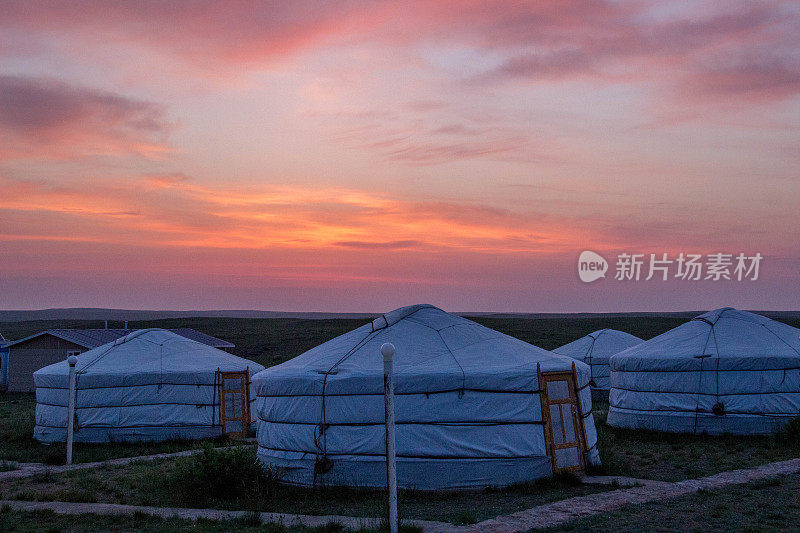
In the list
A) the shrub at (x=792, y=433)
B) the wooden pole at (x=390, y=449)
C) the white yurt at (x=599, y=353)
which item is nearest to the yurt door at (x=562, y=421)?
the wooden pole at (x=390, y=449)

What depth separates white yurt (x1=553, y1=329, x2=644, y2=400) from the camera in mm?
28891

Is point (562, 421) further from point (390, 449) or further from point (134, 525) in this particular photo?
point (134, 525)

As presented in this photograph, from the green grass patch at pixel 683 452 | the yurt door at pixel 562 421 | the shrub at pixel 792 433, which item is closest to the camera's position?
the yurt door at pixel 562 421

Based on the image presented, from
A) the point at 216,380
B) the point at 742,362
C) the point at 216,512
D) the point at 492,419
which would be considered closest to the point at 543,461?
the point at 492,419

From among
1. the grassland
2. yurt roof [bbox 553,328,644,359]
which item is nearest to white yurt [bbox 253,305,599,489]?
the grassland

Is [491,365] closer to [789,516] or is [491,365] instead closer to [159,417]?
[789,516]

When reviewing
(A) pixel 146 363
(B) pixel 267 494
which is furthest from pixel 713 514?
(A) pixel 146 363

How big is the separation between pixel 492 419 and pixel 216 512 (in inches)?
169

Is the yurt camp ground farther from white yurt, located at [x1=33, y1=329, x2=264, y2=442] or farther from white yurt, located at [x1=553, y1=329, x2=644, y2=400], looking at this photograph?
white yurt, located at [x1=553, y1=329, x2=644, y2=400]

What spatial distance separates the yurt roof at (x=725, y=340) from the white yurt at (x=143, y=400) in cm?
969

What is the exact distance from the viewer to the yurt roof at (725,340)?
62.1 ft

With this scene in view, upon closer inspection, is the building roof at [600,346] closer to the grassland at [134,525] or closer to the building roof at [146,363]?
the building roof at [146,363]

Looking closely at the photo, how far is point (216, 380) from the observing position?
66.7 ft

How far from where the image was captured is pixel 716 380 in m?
18.8
